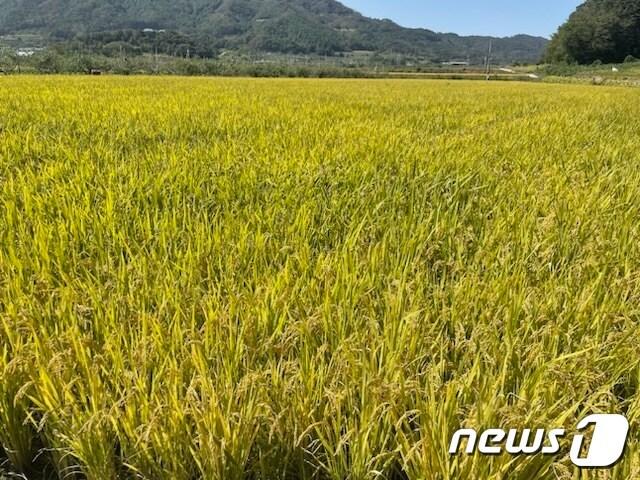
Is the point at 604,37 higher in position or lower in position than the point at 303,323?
higher

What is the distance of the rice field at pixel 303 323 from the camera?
1032mm

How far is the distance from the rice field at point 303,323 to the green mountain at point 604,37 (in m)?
94.8

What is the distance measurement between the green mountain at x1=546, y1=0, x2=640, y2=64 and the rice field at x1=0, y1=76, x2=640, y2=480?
94781 millimetres

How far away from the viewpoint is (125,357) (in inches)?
48.7

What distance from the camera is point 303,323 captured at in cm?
129

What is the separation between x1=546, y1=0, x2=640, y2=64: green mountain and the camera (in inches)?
3201

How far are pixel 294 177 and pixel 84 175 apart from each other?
127 cm

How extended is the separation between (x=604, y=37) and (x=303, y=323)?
99.0 metres

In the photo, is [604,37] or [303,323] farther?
[604,37]

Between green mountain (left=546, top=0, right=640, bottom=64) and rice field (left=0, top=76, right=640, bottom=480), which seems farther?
green mountain (left=546, top=0, right=640, bottom=64)

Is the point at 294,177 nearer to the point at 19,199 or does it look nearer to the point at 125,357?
the point at 19,199

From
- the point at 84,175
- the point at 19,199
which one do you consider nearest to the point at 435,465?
the point at 19,199

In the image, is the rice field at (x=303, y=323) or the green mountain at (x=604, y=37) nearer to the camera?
the rice field at (x=303, y=323)

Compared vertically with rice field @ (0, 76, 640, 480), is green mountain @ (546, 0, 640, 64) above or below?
above
